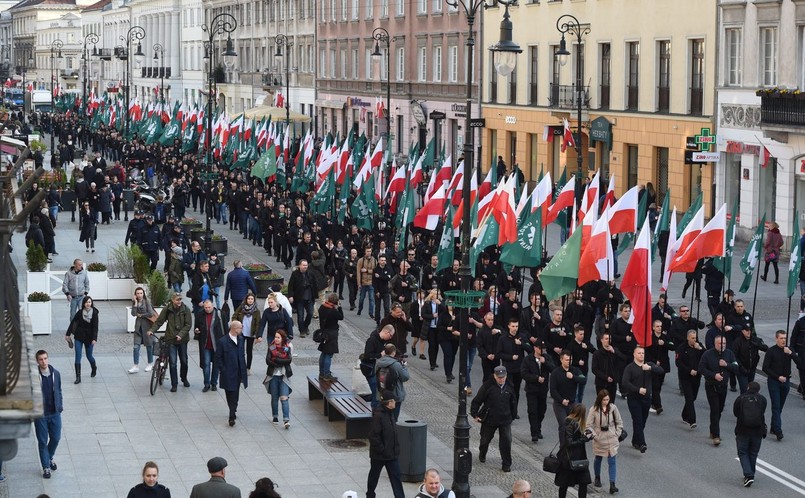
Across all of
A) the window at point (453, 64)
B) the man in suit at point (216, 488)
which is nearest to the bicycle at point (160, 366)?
the man in suit at point (216, 488)

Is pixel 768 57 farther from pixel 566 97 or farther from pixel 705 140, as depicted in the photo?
pixel 566 97

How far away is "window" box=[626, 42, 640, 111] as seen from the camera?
4897 centimetres

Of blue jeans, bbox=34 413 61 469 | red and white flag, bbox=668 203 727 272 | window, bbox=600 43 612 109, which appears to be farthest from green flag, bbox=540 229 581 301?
window, bbox=600 43 612 109

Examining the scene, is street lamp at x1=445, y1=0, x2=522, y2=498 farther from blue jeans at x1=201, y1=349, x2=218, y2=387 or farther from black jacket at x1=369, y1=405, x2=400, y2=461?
blue jeans at x1=201, y1=349, x2=218, y2=387

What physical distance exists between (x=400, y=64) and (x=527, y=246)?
47274 mm

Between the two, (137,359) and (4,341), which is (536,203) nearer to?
(137,359)

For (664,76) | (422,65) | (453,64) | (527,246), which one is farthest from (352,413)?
(422,65)

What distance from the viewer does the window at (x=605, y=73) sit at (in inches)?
2010

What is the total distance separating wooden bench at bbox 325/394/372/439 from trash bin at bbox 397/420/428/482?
1.17 meters

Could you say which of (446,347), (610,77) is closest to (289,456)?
(446,347)

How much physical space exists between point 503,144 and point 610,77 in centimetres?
1038

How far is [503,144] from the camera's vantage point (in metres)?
60.8

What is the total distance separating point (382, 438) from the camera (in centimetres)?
1612

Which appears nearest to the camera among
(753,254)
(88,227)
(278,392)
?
(278,392)
